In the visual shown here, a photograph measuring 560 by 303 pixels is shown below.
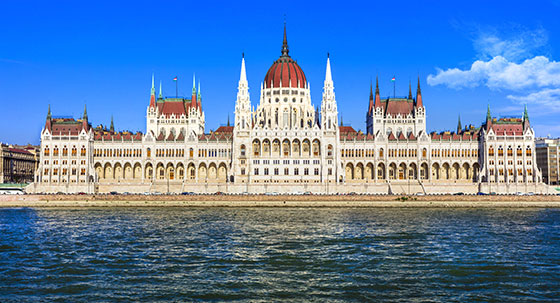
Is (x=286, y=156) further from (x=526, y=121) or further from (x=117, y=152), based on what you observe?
(x=526, y=121)

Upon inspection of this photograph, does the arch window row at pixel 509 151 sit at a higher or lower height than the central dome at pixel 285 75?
lower

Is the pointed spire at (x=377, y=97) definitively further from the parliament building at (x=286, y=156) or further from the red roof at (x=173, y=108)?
the red roof at (x=173, y=108)

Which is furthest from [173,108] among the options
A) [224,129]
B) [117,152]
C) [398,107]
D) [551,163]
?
[551,163]

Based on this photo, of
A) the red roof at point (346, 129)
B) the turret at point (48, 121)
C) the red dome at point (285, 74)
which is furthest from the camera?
the red roof at point (346, 129)

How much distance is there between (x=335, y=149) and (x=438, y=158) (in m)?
24.3

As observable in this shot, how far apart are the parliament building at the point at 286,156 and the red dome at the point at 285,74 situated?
0.28 m

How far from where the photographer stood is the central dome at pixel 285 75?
136375 mm

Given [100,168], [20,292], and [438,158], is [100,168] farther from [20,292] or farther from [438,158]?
[20,292]

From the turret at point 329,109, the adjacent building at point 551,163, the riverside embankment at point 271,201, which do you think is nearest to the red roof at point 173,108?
the turret at point 329,109

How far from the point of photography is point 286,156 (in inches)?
4914

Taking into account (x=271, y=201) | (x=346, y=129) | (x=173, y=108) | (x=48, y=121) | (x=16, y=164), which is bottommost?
(x=271, y=201)

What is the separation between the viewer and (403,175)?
130 meters

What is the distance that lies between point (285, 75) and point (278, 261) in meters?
99.1

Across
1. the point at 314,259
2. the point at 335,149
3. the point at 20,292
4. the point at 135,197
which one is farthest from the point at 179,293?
the point at 335,149
